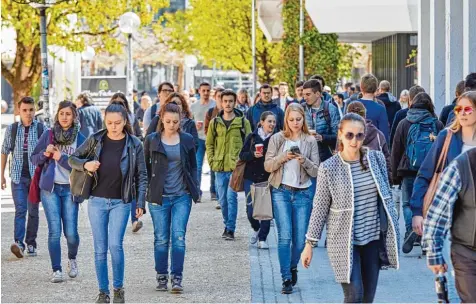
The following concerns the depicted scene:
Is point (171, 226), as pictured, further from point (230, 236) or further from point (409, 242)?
point (230, 236)

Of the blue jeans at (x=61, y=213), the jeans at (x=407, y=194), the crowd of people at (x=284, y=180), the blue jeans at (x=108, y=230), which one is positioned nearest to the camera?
the crowd of people at (x=284, y=180)

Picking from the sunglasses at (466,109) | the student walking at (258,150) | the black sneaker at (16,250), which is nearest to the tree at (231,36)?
the black sneaker at (16,250)

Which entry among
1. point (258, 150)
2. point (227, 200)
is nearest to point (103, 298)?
point (258, 150)

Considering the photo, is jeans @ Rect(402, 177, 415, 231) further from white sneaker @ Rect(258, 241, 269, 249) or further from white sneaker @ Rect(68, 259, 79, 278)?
white sneaker @ Rect(68, 259, 79, 278)

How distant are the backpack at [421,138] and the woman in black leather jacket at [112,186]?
297 cm

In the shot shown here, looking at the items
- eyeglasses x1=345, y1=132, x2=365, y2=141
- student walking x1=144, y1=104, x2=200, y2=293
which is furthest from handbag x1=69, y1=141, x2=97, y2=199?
eyeglasses x1=345, y1=132, x2=365, y2=141

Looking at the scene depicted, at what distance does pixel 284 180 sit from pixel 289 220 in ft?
1.17

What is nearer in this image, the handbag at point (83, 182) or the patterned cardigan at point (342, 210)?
the patterned cardigan at point (342, 210)

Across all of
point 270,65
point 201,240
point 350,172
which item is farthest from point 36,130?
point 270,65

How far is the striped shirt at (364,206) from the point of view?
7836 mm

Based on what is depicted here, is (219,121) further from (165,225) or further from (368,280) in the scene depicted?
(368,280)

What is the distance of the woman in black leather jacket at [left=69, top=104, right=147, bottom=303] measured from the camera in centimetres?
1014

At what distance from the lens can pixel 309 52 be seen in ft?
106

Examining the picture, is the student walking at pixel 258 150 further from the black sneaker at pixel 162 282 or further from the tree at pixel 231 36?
the tree at pixel 231 36
